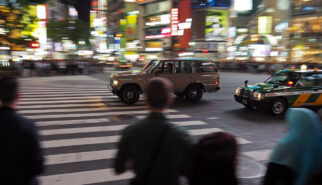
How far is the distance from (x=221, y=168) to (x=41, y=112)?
9.07 m

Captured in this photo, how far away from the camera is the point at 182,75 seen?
483 inches

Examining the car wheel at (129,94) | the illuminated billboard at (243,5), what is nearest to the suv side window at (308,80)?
the car wheel at (129,94)

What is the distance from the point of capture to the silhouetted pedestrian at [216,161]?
1925mm

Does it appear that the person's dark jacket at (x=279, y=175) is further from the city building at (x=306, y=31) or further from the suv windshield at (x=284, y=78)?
the city building at (x=306, y=31)

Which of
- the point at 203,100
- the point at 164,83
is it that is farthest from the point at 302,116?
the point at 203,100

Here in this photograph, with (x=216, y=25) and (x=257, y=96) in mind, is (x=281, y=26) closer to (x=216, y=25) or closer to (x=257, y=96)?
(x=216, y=25)

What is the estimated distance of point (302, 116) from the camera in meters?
2.46

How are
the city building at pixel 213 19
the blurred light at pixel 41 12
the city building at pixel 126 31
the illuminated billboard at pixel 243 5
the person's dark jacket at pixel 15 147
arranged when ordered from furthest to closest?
the city building at pixel 126 31, the illuminated billboard at pixel 243 5, the city building at pixel 213 19, the blurred light at pixel 41 12, the person's dark jacket at pixel 15 147

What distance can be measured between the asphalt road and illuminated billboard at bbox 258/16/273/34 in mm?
68609

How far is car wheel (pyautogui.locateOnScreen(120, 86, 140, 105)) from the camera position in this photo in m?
11.4

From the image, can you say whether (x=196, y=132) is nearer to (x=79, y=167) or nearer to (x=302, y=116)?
(x=79, y=167)

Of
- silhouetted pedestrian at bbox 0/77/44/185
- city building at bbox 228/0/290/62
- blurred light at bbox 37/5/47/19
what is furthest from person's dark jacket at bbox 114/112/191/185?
city building at bbox 228/0/290/62

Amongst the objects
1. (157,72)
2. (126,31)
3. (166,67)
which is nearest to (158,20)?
(126,31)

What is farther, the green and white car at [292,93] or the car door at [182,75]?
the car door at [182,75]
